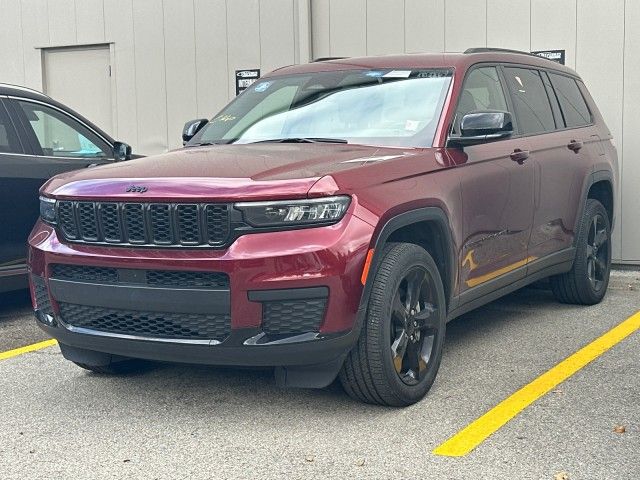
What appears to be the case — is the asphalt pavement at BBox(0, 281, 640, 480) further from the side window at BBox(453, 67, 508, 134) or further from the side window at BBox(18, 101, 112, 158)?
the side window at BBox(18, 101, 112, 158)

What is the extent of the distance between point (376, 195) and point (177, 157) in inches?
44.8

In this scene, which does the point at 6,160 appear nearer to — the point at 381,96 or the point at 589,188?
the point at 381,96

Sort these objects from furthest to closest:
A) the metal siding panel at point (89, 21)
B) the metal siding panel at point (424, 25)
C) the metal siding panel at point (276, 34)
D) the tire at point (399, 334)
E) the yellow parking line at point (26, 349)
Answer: the metal siding panel at point (89, 21) → the metal siding panel at point (276, 34) → the metal siding panel at point (424, 25) → the yellow parking line at point (26, 349) → the tire at point (399, 334)

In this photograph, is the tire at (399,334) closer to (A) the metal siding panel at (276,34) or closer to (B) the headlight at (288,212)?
(B) the headlight at (288,212)

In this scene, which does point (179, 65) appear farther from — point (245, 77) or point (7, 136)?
point (7, 136)

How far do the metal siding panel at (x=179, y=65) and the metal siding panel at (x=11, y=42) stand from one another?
2261 mm

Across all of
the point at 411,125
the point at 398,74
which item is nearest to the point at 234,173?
the point at 411,125

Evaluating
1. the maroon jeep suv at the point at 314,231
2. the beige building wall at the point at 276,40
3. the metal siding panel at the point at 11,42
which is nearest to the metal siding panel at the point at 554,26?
the beige building wall at the point at 276,40

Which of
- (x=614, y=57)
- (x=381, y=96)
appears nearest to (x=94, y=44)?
(x=614, y=57)

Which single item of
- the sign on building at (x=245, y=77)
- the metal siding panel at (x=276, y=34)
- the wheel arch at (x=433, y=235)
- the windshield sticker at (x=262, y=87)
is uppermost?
the metal siding panel at (x=276, y=34)

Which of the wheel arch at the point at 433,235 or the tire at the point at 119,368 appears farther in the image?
the tire at the point at 119,368

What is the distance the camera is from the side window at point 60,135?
292 inches

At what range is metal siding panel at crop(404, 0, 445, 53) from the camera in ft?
30.9

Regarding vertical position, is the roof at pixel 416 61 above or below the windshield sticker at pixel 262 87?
above
